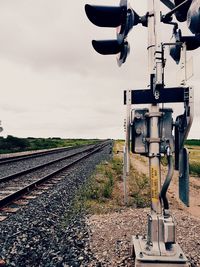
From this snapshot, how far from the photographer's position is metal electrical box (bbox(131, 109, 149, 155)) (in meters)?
3.53

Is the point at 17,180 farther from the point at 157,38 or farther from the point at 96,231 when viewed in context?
the point at 157,38

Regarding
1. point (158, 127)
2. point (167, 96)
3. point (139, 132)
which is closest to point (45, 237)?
point (139, 132)

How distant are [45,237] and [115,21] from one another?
3.55 meters

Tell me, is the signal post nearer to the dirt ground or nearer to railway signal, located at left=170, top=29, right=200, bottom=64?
railway signal, located at left=170, top=29, right=200, bottom=64

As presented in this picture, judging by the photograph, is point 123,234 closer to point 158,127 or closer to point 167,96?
point 158,127

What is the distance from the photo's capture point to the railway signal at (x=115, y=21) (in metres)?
3.20

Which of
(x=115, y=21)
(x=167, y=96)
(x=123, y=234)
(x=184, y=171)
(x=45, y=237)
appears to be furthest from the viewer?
(x=123, y=234)

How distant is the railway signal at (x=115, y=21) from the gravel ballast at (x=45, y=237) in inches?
109

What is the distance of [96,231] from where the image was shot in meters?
5.36

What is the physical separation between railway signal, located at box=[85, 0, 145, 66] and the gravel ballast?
2780 millimetres

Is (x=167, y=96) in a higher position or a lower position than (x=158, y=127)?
higher

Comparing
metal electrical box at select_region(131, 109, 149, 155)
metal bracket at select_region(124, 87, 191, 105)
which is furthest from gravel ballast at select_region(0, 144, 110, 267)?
metal bracket at select_region(124, 87, 191, 105)

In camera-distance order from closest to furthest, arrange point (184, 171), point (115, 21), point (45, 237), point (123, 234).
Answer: point (115, 21) → point (184, 171) → point (45, 237) → point (123, 234)

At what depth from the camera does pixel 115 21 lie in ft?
10.9
